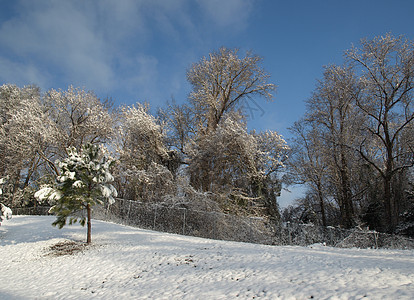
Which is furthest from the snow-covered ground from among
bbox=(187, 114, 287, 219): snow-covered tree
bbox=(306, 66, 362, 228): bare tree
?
bbox=(306, 66, 362, 228): bare tree

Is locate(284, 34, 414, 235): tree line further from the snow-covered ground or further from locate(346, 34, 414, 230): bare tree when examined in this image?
the snow-covered ground

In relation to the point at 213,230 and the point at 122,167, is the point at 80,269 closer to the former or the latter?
the point at 213,230

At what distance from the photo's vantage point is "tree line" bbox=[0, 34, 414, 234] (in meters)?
17.3

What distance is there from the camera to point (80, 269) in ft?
28.2

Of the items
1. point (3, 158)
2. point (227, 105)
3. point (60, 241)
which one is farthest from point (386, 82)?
point (3, 158)

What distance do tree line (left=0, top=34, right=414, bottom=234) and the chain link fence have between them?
1.05 meters

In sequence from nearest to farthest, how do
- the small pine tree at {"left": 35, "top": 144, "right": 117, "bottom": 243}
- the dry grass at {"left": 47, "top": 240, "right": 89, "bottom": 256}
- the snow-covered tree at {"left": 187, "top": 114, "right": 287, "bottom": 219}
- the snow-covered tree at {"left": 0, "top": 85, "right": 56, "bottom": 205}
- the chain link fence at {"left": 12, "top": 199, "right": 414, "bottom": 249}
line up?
the dry grass at {"left": 47, "top": 240, "right": 89, "bottom": 256} < the small pine tree at {"left": 35, "top": 144, "right": 117, "bottom": 243} < the chain link fence at {"left": 12, "top": 199, "right": 414, "bottom": 249} < the snow-covered tree at {"left": 187, "top": 114, "right": 287, "bottom": 219} < the snow-covered tree at {"left": 0, "top": 85, "right": 56, "bottom": 205}

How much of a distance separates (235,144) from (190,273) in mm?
11861

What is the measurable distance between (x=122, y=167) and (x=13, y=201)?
10.5 m

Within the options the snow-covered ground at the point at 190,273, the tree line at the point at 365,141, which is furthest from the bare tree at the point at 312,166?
the snow-covered ground at the point at 190,273

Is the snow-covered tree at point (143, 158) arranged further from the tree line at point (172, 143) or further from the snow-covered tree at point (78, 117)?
the snow-covered tree at point (78, 117)

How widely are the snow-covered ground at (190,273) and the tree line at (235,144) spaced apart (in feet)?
23.0

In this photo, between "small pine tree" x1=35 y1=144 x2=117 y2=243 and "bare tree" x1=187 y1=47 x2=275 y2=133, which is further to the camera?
"bare tree" x1=187 y1=47 x2=275 y2=133

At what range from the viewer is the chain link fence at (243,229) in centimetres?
1408
